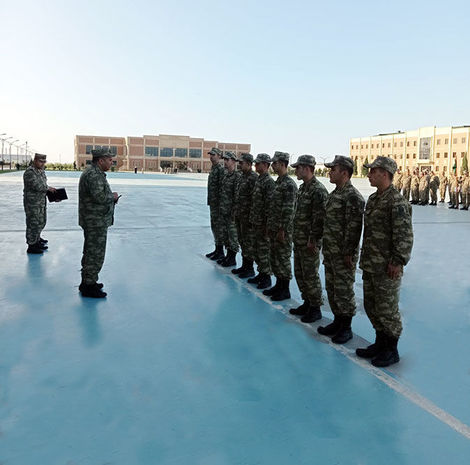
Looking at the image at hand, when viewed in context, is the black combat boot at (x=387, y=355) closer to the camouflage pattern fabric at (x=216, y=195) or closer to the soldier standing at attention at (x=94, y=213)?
the soldier standing at attention at (x=94, y=213)

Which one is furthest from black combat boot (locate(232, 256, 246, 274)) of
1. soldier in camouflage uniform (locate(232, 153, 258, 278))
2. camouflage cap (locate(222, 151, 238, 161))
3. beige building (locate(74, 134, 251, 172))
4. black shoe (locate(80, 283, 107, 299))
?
beige building (locate(74, 134, 251, 172))

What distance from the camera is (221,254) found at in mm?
7344

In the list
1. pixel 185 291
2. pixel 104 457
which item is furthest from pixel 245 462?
pixel 185 291

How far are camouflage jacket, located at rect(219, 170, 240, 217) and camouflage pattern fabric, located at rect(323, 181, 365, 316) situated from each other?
Result: 9.11 ft

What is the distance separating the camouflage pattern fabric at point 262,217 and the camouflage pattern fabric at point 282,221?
0.29 m

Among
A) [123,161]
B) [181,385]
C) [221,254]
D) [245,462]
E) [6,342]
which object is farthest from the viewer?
[123,161]

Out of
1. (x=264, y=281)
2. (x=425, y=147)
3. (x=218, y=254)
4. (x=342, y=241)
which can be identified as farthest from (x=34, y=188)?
(x=425, y=147)

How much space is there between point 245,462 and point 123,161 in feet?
309

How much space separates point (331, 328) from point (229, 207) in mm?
3080

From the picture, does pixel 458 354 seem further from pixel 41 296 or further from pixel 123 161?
pixel 123 161

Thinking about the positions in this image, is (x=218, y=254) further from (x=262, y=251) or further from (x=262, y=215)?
(x=262, y=215)

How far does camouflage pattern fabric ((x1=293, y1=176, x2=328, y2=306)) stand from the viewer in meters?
4.37

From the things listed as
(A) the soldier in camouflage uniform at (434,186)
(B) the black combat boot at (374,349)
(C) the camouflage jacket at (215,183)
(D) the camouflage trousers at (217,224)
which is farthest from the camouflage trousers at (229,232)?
(A) the soldier in camouflage uniform at (434,186)

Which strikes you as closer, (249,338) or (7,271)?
(249,338)
